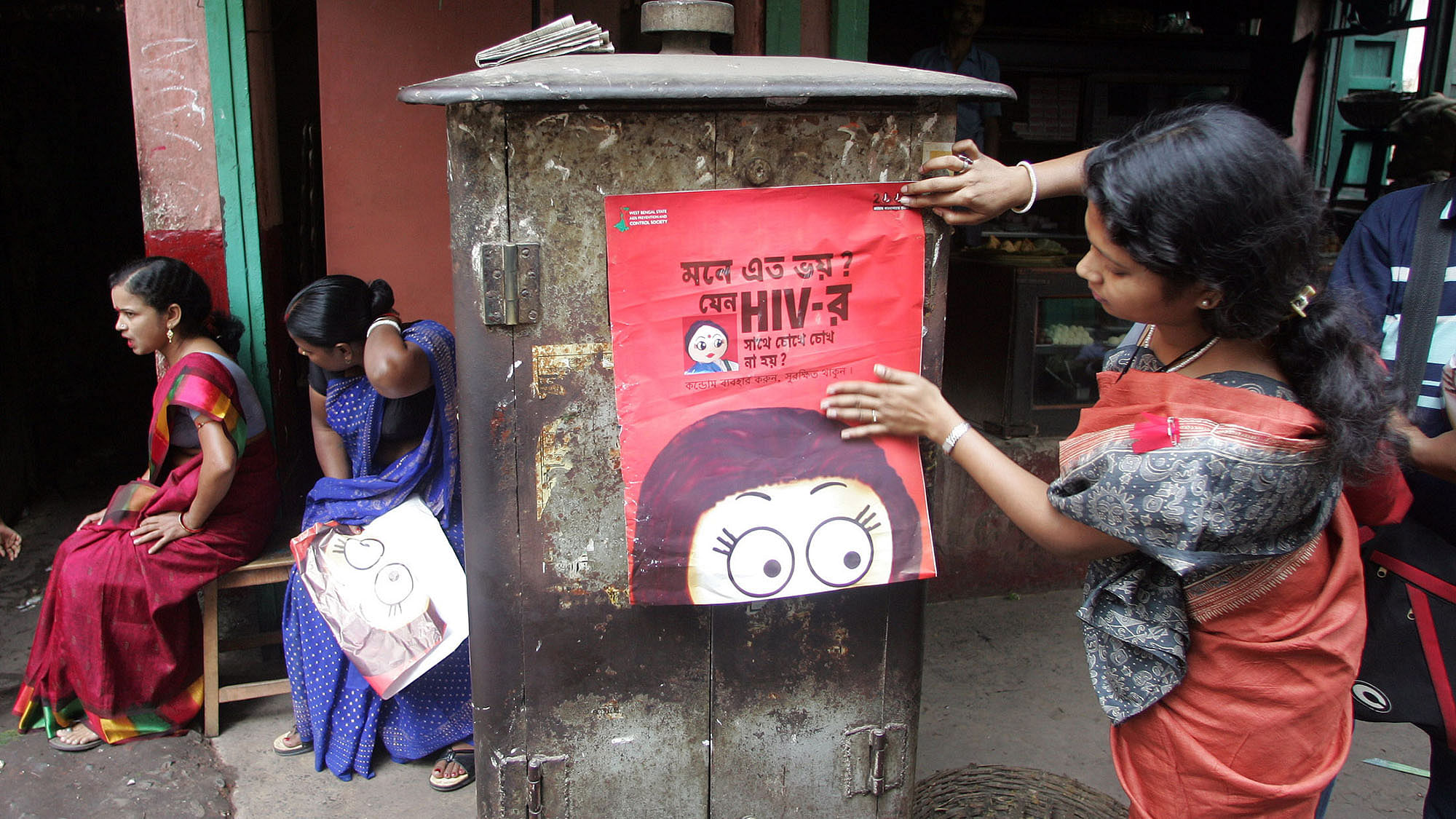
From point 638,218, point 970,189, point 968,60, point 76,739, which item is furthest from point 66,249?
point 970,189

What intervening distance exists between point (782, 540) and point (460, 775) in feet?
5.45

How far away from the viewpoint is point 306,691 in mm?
2990

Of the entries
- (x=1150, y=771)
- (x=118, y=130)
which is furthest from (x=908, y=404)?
(x=118, y=130)

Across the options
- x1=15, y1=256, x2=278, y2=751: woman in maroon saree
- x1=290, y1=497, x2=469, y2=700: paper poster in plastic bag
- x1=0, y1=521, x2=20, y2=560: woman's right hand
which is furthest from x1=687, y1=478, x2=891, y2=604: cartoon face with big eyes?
x1=0, y1=521, x2=20, y2=560: woman's right hand

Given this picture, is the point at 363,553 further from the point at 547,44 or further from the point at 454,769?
the point at 547,44

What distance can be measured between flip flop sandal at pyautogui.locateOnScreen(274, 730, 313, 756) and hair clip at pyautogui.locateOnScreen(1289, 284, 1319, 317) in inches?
→ 116

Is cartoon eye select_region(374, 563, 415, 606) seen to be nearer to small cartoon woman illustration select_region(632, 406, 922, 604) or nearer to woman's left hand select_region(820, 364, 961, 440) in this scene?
small cartoon woman illustration select_region(632, 406, 922, 604)

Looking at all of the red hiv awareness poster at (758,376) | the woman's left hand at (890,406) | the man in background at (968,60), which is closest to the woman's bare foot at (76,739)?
the red hiv awareness poster at (758,376)

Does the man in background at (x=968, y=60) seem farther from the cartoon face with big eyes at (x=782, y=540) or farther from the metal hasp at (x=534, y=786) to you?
the metal hasp at (x=534, y=786)

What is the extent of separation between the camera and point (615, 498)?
5.91 feet

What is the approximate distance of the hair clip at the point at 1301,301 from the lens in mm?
1345

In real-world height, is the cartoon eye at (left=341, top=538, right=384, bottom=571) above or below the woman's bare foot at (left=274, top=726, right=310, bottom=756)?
above

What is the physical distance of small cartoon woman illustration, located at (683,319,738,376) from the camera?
5.62 feet

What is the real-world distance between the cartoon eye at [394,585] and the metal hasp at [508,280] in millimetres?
1313
